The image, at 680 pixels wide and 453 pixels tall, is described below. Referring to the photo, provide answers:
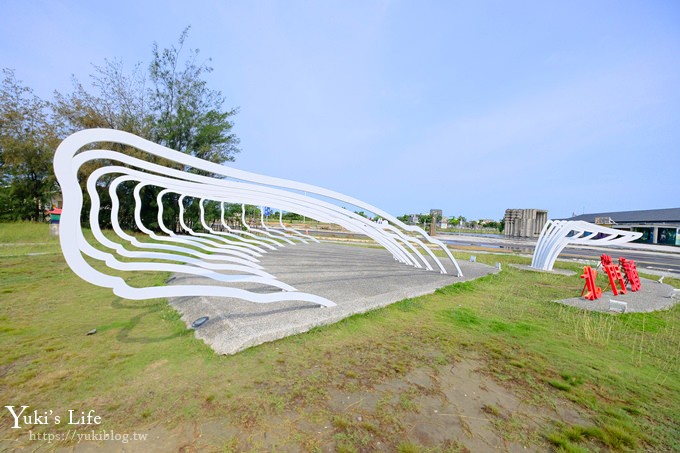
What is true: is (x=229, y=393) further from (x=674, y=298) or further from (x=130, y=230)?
(x=130, y=230)

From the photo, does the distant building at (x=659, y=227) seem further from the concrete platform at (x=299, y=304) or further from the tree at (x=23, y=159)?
the tree at (x=23, y=159)

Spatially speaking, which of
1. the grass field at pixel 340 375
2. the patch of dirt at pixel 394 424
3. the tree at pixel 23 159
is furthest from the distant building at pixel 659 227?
the tree at pixel 23 159

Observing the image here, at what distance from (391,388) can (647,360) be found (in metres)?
3.21

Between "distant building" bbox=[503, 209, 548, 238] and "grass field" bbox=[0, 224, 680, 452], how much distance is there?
43.8 metres

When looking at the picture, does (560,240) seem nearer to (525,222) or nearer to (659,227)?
(659,227)

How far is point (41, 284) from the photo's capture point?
17.4 feet

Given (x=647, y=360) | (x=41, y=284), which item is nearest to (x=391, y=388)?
(x=647, y=360)

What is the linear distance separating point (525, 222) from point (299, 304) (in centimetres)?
4750

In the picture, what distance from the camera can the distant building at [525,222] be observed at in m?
41.8

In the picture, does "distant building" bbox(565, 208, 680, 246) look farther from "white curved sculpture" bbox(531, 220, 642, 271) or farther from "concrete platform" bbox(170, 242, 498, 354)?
"concrete platform" bbox(170, 242, 498, 354)

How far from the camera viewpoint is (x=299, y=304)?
437 cm

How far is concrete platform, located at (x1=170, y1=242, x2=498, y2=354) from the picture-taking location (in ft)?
10.6

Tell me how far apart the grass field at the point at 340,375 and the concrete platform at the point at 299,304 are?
0.16 metres

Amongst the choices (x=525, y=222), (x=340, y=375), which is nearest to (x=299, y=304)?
(x=340, y=375)
